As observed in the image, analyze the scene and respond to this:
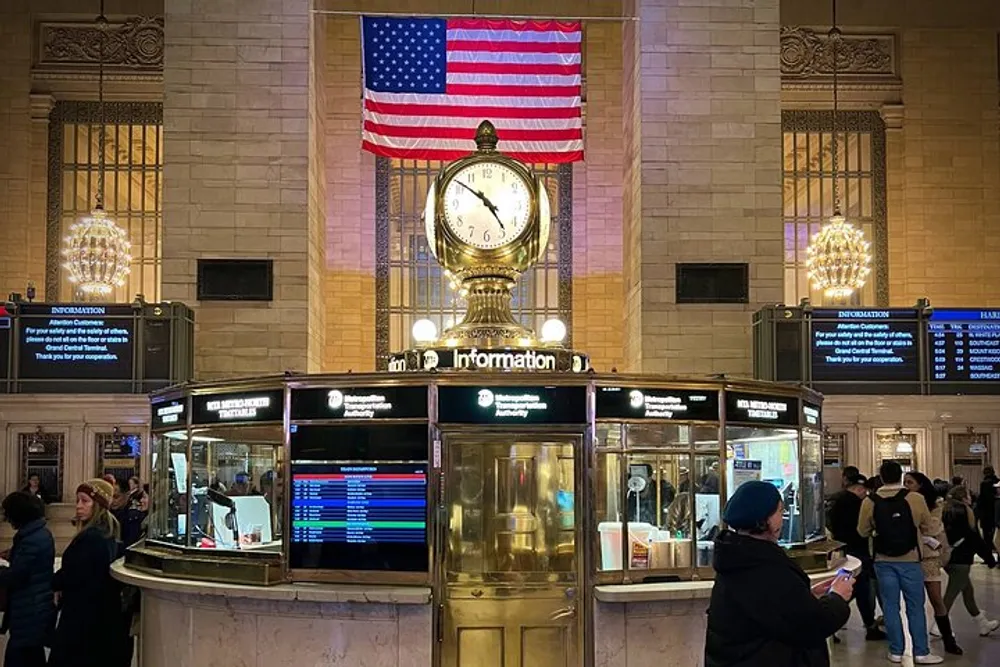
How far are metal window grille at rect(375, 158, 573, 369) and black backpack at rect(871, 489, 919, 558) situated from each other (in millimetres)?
11003

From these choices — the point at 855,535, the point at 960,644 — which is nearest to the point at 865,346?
the point at 855,535

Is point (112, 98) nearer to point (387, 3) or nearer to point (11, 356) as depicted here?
point (387, 3)

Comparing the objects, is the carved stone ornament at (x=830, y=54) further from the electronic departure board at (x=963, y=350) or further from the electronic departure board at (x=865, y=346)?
the electronic departure board at (x=865, y=346)

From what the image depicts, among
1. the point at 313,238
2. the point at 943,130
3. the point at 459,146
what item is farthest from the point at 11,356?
the point at 943,130

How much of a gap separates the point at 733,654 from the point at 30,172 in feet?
66.8

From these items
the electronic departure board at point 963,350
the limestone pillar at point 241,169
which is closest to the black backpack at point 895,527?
the electronic departure board at point 963,350

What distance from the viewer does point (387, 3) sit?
21203 millimetres

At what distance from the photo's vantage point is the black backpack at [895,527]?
995 centimetres

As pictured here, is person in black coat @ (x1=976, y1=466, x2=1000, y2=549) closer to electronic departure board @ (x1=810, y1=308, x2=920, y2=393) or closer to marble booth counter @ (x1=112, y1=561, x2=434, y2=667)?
electronic departure board @ (x1=810, y1=308, x2=920, y2=393)

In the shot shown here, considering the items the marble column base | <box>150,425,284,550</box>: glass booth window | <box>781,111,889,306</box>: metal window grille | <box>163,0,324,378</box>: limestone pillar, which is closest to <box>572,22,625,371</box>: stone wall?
<box>781,111,889,306</box>: metal window grille

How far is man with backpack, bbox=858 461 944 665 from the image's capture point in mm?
9961

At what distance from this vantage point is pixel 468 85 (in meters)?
13.4

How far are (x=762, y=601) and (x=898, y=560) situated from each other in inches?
249

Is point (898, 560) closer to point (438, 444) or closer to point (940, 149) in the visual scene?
point (438, 444)
